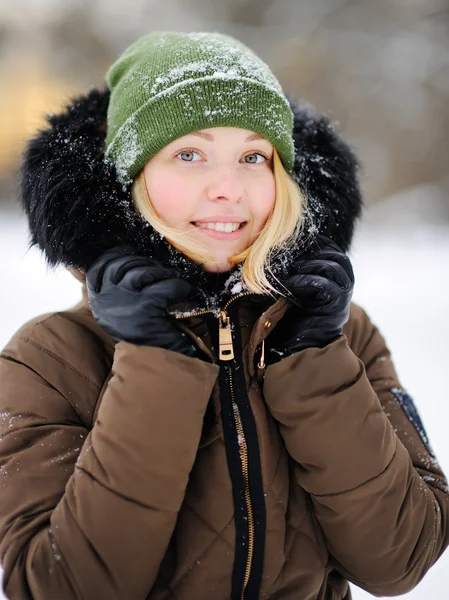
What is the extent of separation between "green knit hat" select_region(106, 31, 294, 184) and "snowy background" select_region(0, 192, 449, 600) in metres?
0.43

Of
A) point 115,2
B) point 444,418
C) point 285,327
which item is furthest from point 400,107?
point 285,327

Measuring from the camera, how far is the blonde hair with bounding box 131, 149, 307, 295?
4.35 feet

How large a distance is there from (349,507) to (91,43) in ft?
35.1

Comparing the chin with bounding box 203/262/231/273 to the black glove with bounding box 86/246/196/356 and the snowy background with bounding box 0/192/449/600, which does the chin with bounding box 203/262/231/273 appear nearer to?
the black glove with bounding box 86/246/196/356

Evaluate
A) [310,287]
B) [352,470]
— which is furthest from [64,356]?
[352,470]

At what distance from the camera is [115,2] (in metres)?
9.91

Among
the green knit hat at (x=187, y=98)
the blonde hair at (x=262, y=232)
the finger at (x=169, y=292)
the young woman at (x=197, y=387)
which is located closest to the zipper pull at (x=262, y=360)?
the young woman at (x=197, y=387)

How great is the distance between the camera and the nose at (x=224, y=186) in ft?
4.25

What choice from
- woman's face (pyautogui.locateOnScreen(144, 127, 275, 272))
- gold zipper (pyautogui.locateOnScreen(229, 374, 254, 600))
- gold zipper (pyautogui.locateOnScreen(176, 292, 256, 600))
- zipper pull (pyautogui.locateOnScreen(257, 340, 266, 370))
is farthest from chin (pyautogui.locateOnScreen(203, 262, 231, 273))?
gold zipper (pyautogui.locateOnScreen(229, 374, 254, 600))

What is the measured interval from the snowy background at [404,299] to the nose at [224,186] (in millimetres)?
487

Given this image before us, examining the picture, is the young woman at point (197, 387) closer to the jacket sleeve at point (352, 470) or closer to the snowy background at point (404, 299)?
the jacket sleeve at point (352, 470)

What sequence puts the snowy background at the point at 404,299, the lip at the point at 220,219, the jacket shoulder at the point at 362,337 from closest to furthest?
1. the lip at the point at 220,219
2. the jacket shoulder at the point at 362,337
3. the snowy background at the point at 404,299

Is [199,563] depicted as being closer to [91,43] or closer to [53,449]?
[53,449]

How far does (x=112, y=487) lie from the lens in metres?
1.10
